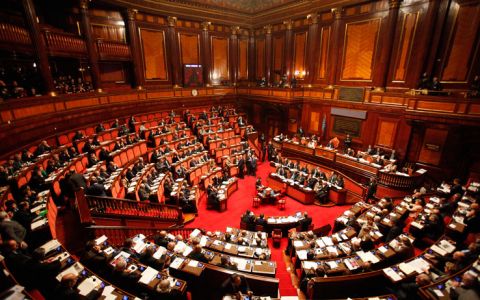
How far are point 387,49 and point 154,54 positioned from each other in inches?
437

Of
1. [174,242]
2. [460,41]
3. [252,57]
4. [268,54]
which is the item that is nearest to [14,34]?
[174,242]

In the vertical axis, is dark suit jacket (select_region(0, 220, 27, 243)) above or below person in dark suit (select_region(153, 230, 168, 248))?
above

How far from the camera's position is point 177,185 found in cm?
835

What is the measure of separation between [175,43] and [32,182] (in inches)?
409

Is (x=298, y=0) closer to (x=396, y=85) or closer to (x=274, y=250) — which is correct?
(x=396, y=85)

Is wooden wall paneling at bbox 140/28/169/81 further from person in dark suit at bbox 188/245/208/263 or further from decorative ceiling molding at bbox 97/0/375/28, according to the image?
person in dark suit at bbox 188/245/208/263

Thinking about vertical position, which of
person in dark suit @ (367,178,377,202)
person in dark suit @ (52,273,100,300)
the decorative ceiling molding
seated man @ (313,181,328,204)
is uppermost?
the decorative ceiling molding

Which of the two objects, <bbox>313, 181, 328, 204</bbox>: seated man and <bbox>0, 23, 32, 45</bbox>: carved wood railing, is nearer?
<bbox>0, 23, 32, 45</bbox>: carved wood railing

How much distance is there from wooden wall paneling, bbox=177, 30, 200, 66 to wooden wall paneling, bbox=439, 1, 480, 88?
11.6 m

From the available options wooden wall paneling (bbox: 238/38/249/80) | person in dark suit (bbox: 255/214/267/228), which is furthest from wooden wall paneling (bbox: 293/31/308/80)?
person in dark suit (bbox: 255/214/267/228)

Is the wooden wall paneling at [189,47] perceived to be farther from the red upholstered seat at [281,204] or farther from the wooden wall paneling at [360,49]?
the red upholstered seat at [281,204]

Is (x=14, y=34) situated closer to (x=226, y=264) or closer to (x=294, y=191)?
(x=226, y=264)

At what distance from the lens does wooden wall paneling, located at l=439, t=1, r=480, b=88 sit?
804 centimetres

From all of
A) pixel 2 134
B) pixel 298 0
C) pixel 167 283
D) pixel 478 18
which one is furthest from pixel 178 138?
pixel 478 18
